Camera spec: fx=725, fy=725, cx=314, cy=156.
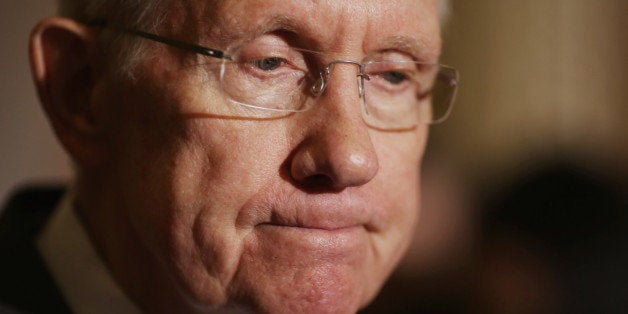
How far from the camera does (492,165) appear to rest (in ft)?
12.1

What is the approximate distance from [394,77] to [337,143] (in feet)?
1.00

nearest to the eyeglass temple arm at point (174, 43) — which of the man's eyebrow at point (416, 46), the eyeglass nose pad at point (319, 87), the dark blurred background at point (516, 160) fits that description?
the eyeglass nose pad at point (319, 87)

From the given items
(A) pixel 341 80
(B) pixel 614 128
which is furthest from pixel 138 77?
(B) pixel 614 128

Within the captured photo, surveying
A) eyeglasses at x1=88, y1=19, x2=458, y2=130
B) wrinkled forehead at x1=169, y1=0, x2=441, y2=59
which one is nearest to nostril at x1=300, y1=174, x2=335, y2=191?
eyeglasses at x1=88, y1=19, x2=458, y2=130

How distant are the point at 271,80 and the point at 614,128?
9.44 feet

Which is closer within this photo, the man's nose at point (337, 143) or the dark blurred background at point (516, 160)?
the man's nose at point (337, 143)

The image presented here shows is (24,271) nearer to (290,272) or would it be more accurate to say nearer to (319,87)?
(290,272)

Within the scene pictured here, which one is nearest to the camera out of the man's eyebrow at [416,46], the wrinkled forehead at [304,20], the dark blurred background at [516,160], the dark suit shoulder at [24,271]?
the wrinkled forehead at [304,20]

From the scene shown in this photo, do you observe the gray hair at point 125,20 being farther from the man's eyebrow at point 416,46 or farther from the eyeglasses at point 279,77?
the man's eyebrow at point 416,46

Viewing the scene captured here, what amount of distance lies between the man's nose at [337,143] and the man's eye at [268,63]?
0.10m

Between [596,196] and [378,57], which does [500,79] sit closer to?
[596,196]

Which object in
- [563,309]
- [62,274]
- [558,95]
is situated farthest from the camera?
[558,95]

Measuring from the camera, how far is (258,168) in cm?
123

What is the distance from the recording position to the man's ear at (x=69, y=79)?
4.71 feet
